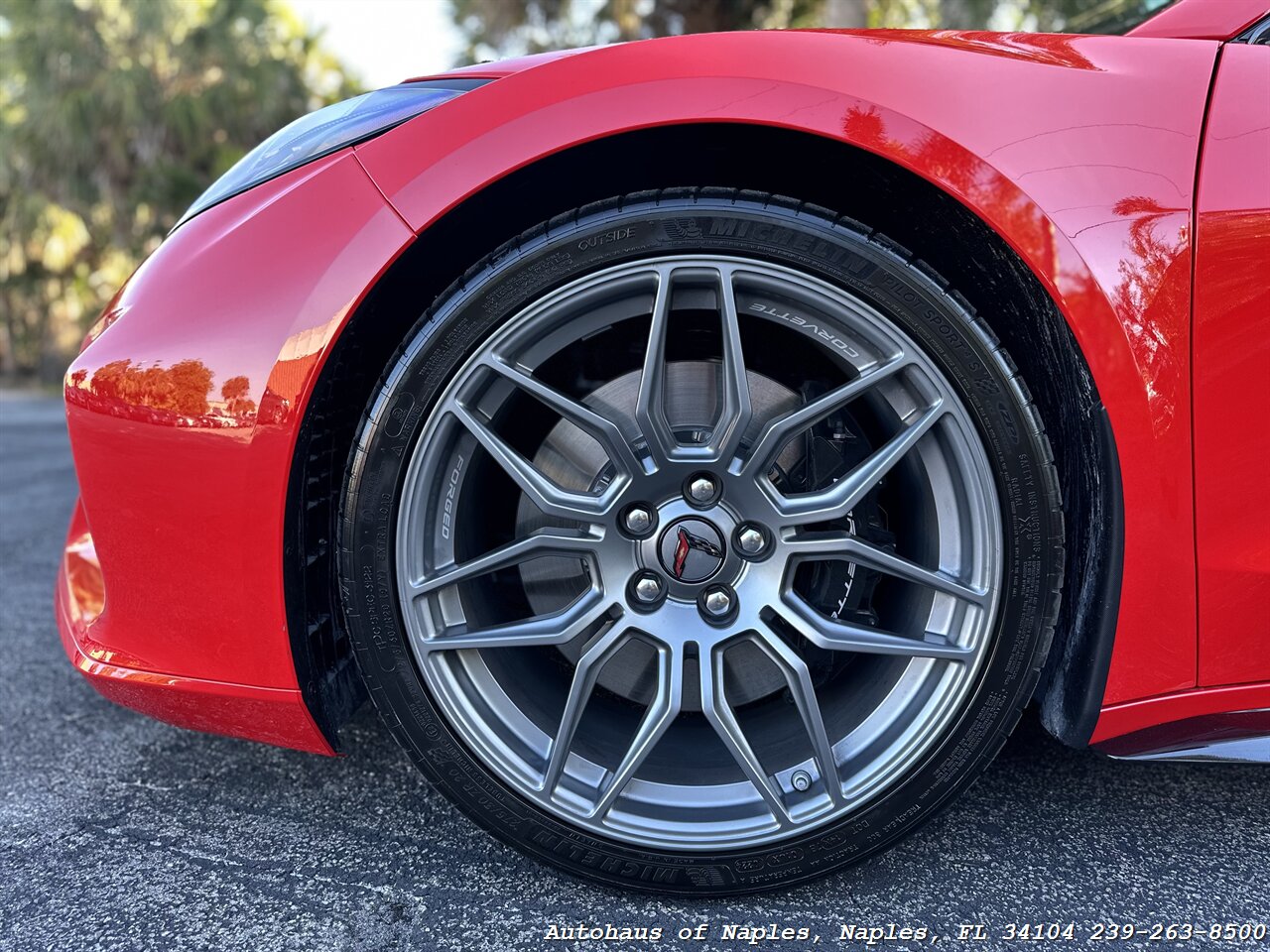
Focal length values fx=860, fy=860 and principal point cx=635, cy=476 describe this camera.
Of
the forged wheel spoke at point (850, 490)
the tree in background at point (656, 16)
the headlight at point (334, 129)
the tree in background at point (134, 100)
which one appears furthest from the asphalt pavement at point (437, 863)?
the tree in background at point (134, 100)

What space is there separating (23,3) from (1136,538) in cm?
2030

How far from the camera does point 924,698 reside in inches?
49.0

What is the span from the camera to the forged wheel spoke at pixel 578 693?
48.2 inches

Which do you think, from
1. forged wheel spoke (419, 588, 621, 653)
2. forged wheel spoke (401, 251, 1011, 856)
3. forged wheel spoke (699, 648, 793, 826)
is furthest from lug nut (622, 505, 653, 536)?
forged wheel spoke (699, 648, 793, 826)

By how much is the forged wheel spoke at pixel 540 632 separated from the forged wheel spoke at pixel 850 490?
293mm

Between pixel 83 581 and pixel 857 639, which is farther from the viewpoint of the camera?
pixel 83 581

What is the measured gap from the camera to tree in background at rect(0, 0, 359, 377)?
15164mm

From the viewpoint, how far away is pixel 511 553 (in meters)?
1.24

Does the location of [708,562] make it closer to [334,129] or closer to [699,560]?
[699,560]

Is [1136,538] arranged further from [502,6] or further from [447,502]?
[502,6]

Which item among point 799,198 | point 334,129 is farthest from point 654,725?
point 334,129

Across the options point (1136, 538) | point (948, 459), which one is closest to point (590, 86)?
point (948, 459)

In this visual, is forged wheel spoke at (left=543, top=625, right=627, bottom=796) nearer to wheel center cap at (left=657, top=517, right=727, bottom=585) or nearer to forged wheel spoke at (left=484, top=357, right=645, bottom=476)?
wheel center cap at (left=657, top=517, right=727, bottom=585)

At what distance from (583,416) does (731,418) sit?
21 cm
